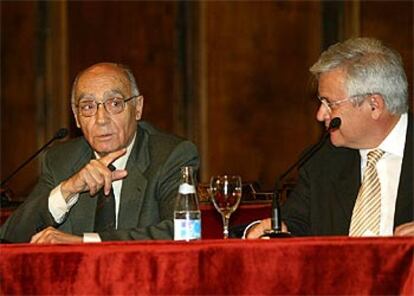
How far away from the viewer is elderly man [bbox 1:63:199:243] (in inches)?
141

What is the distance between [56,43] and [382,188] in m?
3.87

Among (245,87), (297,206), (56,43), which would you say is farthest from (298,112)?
(297,206)

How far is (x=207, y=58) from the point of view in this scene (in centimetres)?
687

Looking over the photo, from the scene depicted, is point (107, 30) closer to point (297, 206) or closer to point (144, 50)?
point (144, 50)

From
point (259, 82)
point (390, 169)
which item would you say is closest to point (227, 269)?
point (390, 169)

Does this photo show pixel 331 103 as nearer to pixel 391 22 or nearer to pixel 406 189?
pixel 406 189

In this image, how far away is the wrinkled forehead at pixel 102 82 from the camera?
375 cm

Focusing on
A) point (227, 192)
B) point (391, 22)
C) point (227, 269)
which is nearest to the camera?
point (227, 269)

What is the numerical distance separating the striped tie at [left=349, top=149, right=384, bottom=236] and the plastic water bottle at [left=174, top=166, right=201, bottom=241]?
0.71m

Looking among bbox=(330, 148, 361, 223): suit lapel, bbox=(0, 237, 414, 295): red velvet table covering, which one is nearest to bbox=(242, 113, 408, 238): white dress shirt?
bbox=(330, 148, 361, 223): suit lapel

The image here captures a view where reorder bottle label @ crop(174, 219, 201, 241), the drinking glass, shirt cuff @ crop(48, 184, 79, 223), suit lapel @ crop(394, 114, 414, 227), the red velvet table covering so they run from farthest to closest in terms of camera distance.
→ 1. shirt cuff @ crop(48, 184, 79, 223)
2. suit lapel @ crop(394, 114, 414, 227)
3. the drinking glass
4. bottle label @ crop(174, 219, 201, 241)
5. the red velvet table covering

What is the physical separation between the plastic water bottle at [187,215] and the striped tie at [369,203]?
2.33ft

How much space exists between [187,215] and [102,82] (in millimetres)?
1013

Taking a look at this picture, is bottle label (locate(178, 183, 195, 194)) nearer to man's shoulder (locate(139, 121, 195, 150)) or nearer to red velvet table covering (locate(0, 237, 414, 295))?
red velvet table covering (locate(0, 237, 414, 295))
